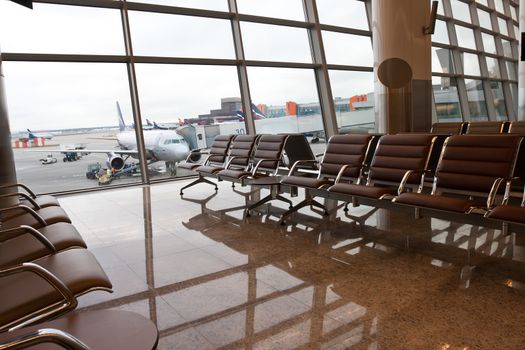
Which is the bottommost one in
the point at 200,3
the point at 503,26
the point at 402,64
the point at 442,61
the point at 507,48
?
the point at 402,64

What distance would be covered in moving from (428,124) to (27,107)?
5546 millimetres

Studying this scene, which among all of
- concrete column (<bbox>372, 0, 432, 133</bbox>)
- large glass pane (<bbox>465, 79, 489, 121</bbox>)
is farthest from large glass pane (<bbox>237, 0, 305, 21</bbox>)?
large glass pane (<bbox>465, 79, 489, 121</bbox>)

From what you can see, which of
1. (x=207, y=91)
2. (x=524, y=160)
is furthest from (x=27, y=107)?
(x=524, y=160)

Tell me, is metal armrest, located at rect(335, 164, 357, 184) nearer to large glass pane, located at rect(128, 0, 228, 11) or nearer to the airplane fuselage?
the airplane fuselage

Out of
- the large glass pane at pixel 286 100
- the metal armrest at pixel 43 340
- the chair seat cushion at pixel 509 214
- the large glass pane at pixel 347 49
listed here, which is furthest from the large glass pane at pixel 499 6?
the metal armrest at pixel 43 340

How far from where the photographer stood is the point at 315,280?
232cm

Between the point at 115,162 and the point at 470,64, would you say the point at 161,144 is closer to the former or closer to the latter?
the point at 115,162

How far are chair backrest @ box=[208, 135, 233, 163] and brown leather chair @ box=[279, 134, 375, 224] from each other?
1.64 metres

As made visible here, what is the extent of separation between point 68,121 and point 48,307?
487cm

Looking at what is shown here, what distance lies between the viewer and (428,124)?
6.05 m

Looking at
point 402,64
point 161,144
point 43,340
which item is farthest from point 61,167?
point 43,340

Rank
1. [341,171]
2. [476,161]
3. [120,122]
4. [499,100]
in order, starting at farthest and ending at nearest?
1. [499,100]
2. [120,122]
3. [341,171]
4. [476,161]

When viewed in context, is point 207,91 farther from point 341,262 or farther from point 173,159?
point 341,262

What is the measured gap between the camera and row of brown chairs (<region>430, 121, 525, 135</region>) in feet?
13.5
